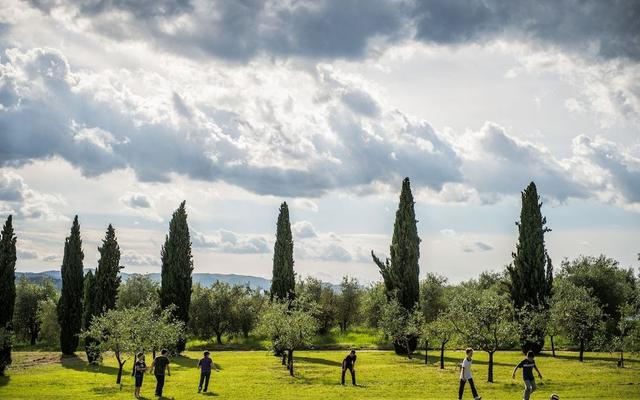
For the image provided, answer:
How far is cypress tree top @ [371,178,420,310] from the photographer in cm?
5969

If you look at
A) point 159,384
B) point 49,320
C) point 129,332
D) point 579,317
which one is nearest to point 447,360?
point 579,317

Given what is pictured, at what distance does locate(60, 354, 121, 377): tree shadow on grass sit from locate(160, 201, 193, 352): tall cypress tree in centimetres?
1089

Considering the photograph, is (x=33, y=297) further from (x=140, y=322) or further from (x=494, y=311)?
(x=494, y=311)

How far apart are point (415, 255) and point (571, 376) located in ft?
86.1

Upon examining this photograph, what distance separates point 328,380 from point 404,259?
26.2m

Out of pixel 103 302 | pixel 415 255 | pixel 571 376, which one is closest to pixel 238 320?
pixel 103 302

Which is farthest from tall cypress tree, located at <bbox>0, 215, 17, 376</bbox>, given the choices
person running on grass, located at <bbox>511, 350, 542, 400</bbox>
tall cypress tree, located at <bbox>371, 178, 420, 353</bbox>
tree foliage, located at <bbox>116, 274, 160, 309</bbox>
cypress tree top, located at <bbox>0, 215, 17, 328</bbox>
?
person running on grass, located at <bbox>511, 350, 542, 400</bbox>

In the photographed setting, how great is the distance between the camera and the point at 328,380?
36.6 meters

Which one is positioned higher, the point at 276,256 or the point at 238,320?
the point at 276,256

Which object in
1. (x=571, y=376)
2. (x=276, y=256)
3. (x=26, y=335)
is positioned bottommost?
(x=26, y=335)

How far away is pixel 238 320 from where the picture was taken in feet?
240

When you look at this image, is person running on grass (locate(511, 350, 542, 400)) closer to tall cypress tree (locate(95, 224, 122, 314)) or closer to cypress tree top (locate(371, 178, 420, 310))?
cypress tree top (locate(371, 178, 420, 310))

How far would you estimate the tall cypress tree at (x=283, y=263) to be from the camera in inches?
2468

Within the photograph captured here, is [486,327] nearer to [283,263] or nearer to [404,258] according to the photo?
[404,258]
